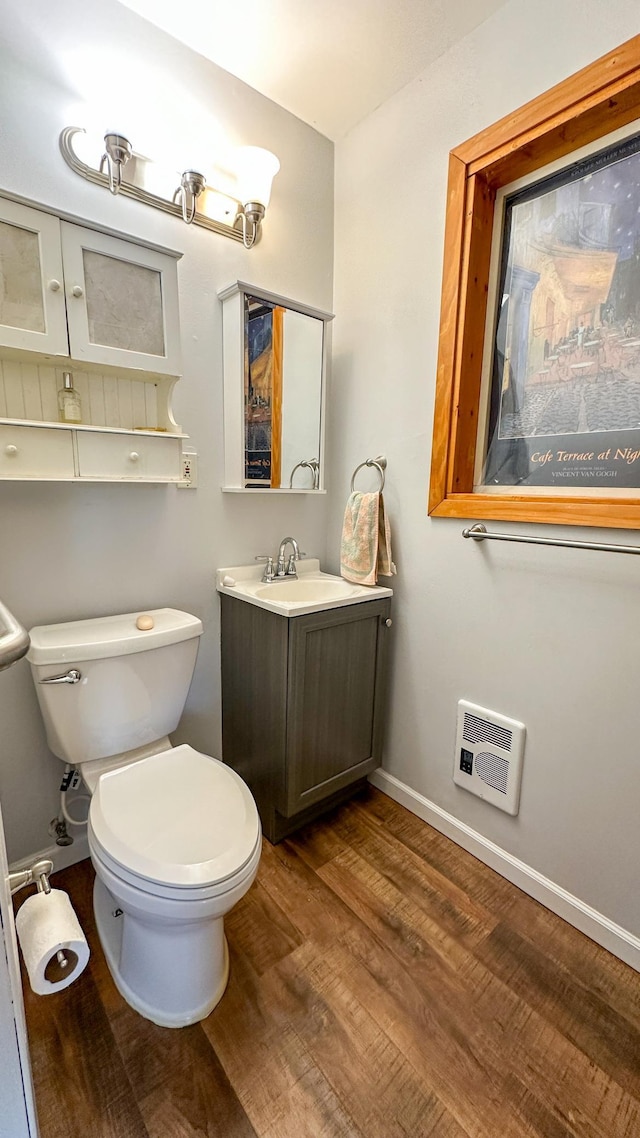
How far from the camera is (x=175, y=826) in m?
1.08

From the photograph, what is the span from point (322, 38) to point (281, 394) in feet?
3.32

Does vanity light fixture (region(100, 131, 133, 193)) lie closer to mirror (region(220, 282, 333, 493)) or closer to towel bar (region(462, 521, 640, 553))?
mirror (region(220, 282, 333, 493))

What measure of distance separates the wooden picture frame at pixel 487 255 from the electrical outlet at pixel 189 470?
80 cm

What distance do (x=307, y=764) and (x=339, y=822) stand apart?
347 millimetres

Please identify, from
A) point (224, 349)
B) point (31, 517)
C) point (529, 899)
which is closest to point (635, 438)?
point (224, 349)

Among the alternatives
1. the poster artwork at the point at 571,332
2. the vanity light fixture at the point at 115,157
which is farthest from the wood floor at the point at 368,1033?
the vanity light fixture at the point at 115,157

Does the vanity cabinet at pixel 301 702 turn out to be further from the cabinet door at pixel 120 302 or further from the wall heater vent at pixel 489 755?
Result: the cabinet door at pixel 120 302

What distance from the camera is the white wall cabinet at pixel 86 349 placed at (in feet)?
3.83

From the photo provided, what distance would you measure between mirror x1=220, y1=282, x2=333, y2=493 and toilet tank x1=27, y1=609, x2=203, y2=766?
613 mm

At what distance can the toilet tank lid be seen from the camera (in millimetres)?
1197

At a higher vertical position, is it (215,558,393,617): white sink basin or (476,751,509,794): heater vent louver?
(215,558,393,617): white sink basin

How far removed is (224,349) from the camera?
1.61 metres

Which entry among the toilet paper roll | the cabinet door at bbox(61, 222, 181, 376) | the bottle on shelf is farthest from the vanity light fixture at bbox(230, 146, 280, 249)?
the toilet paper roll

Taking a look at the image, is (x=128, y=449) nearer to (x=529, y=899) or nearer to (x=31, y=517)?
(x=31, y=517)
